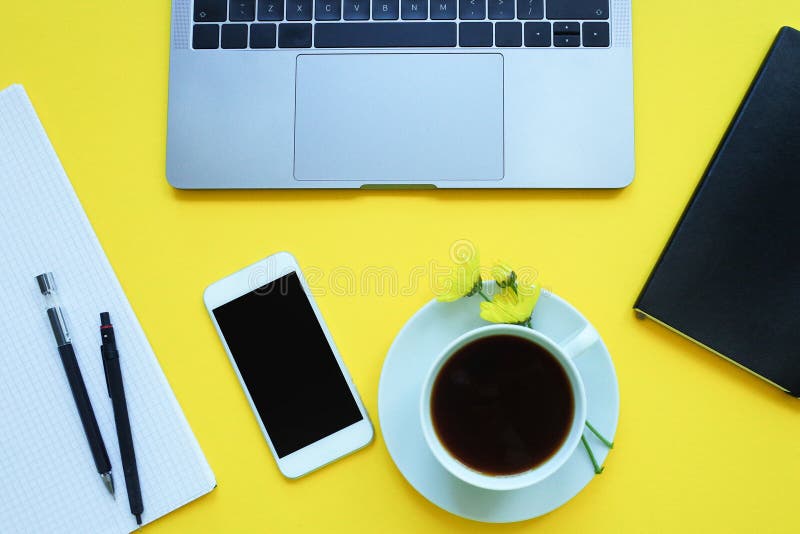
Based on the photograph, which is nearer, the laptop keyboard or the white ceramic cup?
the white ceramic cup

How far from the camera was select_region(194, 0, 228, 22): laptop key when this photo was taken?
0.65 meters

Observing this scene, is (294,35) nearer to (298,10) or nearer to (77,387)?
(298,10)

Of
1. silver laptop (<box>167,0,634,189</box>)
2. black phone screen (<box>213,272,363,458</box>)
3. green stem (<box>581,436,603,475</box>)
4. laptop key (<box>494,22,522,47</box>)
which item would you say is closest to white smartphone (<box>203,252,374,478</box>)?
black phone screen (<box>213,272,363,458</box>)

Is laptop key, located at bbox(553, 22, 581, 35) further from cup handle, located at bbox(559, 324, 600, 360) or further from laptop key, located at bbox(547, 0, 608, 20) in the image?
cup handle, located at bbox(559, 324, 600, 360)

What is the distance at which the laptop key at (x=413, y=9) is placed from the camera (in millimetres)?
645

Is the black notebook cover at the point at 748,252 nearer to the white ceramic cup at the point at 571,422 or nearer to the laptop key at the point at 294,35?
the white ceramic cup at the point at 571,422

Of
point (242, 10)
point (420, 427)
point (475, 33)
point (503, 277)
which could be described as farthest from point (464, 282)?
point (242, 10)

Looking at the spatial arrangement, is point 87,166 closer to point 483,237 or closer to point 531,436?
point 483,237

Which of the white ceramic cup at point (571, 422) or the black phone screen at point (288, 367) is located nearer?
the white ceramic cup at point (571, 422)

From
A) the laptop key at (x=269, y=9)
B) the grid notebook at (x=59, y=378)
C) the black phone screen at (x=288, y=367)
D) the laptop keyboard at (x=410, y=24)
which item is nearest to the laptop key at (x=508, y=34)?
the laptop keyboard at (x=410, y=24)

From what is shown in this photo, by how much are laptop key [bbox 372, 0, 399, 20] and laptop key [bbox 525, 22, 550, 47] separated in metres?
0.14

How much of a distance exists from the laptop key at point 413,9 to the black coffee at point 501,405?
34cm

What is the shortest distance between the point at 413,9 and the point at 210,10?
0.71 ft

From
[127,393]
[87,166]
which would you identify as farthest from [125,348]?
[87,166]
